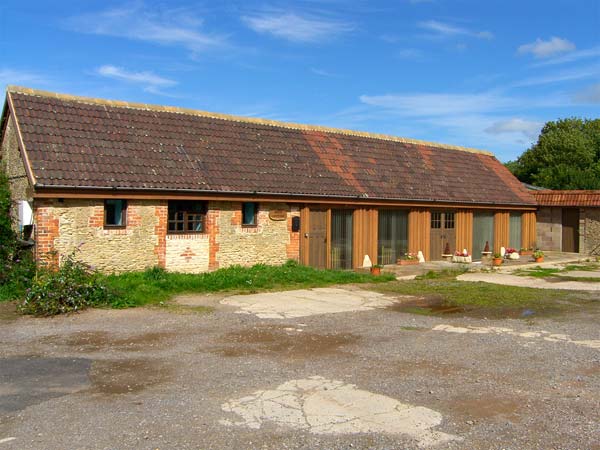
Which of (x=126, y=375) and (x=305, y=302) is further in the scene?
(x=305, y=302)

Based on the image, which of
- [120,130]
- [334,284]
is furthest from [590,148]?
[120,130]

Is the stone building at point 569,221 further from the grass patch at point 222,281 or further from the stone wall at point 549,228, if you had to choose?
the grass patch at point 222,281

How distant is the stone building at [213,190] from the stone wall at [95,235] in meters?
0.03

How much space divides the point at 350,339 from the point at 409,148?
17144 millimetres

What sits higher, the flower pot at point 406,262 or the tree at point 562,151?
the tree at point 562,151

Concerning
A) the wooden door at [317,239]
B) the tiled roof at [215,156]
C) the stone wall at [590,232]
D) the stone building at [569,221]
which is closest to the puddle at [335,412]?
the tiled roof at [215,156]

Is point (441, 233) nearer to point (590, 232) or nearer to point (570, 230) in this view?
point (570, 230)

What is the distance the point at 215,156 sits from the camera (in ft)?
59.3

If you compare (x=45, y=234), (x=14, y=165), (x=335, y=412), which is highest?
(x=14, y=165)

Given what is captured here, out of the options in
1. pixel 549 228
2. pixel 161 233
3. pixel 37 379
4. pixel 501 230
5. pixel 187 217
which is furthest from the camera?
pixel 549 228

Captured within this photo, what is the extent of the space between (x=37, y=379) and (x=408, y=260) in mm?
16356

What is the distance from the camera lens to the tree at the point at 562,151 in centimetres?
5012

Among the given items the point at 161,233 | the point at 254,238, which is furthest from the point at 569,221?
the point at 161,233

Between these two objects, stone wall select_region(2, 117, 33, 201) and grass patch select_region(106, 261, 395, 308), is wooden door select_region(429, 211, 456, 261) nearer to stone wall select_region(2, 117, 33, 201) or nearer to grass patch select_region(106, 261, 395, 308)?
grass patch select_region(106, 261, 395, 308)
